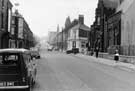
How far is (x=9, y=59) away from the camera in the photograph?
1056 centimetres

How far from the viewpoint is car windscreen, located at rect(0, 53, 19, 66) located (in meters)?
10.1

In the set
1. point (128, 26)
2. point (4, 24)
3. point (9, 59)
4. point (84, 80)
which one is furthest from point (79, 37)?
point (9, 59)

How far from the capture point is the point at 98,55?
169ft

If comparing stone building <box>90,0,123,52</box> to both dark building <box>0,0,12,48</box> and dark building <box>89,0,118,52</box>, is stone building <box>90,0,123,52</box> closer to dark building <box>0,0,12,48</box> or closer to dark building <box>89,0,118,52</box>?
dark building <box>89,0,118,52</box>

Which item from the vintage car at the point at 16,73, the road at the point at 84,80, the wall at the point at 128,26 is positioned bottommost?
the road at the point at 84,80

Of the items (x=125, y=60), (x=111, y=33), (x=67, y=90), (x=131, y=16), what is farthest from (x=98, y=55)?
(x=67, y=90)

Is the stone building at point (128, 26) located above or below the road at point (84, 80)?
above

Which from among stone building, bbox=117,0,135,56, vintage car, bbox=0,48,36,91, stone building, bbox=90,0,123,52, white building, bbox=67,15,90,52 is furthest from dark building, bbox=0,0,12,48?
white building, bbox=67,15,90,52

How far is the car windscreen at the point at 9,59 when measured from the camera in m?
10.1

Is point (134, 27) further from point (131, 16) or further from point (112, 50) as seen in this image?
point (112, 50)

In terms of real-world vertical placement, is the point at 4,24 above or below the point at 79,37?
above

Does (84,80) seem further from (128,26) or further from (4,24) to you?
(4,24)

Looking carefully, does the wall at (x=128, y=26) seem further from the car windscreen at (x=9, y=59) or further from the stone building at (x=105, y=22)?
the car windscreen at (x=9, y=59)

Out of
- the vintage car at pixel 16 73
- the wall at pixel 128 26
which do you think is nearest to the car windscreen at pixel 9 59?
the vintage car at pixel 16 73
